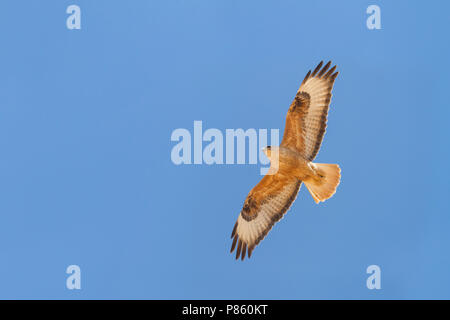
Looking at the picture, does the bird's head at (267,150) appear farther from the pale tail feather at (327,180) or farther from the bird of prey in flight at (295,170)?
the pale tail feather at (327,180)

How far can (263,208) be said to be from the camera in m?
11.8

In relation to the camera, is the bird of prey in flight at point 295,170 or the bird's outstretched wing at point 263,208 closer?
the bird of prey in flight at point 295,170

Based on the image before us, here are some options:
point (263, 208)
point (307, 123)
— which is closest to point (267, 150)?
point (307, 123)

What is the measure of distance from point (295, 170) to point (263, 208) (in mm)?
1016

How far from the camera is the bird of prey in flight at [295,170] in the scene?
1109cm

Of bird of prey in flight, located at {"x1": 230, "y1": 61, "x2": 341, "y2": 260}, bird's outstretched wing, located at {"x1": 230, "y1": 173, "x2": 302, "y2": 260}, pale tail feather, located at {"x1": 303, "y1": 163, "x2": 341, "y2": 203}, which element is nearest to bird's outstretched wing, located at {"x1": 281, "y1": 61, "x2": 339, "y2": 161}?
bird of prey in flight, located at {"x1": 230, "y1": 61, "x2": 341, "y2": 260}

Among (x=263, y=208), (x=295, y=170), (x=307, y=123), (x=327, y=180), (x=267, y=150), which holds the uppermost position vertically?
(x=307, y=123)

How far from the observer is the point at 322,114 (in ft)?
37.1

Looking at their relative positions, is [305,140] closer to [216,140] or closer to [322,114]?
[322,114]

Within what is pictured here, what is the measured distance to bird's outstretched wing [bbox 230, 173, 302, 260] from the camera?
11.6m

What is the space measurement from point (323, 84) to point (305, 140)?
40.0 inches

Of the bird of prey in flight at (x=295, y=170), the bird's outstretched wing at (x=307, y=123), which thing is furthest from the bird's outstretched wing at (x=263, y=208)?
the bird's outstretched wing at (x=307, y=123)

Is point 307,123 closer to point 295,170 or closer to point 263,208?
point 295,170
